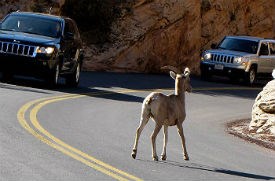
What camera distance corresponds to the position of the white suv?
3231 centimetres

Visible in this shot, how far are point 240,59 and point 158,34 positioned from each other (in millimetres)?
4500

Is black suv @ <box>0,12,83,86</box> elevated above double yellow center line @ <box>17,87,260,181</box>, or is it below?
above

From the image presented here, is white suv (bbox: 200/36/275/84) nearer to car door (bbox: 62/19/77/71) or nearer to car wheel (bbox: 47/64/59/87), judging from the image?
car door (bbox: 62/19/77/71)

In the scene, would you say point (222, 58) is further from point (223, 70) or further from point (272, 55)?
point (272, 55)

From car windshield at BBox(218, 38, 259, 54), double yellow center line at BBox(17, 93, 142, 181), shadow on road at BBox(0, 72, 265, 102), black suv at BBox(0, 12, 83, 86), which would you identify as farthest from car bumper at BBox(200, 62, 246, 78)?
double yellow center line at BBox(17, 93, 142, 181)

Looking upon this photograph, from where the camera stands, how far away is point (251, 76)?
32.8 m

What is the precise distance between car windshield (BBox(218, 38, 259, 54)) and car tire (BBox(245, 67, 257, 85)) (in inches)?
31.5

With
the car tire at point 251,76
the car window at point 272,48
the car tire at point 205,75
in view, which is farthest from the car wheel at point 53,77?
the car window at point 272,48

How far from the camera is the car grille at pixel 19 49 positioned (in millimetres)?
21688

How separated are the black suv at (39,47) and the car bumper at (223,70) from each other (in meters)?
9.66

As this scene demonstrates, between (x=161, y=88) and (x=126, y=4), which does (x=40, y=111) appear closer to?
(x=161, y=88)

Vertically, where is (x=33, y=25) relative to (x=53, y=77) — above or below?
above

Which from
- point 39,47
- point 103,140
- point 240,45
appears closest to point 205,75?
point 240,45

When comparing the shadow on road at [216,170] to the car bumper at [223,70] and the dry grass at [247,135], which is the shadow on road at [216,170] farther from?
the car bumper at [223,70]
